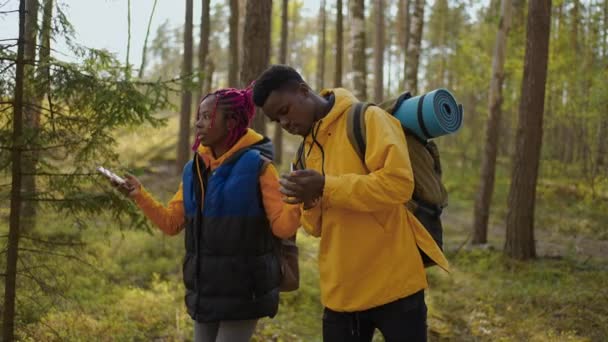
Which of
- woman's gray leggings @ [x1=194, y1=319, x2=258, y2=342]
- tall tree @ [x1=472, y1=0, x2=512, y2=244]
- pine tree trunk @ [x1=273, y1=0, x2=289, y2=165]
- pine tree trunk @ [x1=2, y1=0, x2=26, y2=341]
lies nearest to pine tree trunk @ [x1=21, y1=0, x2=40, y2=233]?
pine tree trunk @ [x1=2, y1=0, x2=26, y2=341]

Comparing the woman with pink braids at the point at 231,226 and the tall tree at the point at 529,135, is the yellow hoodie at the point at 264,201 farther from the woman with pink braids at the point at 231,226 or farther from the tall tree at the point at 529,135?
the tall tree at the point at 529,135

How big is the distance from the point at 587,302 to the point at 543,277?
169 centimetres

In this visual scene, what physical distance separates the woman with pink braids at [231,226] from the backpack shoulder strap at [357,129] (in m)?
0.55

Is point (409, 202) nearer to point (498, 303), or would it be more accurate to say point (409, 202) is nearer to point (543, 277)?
point (498, 303)

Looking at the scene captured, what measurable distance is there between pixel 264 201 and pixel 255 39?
3511 millimetres

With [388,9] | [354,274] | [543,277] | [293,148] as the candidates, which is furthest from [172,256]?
[388,9]

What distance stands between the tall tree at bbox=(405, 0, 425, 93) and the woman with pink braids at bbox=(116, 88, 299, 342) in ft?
33.4

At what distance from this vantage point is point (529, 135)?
973 cm

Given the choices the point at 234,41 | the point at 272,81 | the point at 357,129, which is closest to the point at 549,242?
the point at 234,41

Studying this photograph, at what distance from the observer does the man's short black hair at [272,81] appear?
2.40 meters

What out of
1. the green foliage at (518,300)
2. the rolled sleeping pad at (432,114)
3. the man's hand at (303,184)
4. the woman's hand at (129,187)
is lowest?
the green foliage at (518,300)

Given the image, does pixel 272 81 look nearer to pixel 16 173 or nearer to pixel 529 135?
pixel 16 173

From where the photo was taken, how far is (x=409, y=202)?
2.48 m

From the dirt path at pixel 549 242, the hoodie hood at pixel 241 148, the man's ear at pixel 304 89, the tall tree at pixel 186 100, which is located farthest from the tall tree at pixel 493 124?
the man's ear at pixel 304 89
